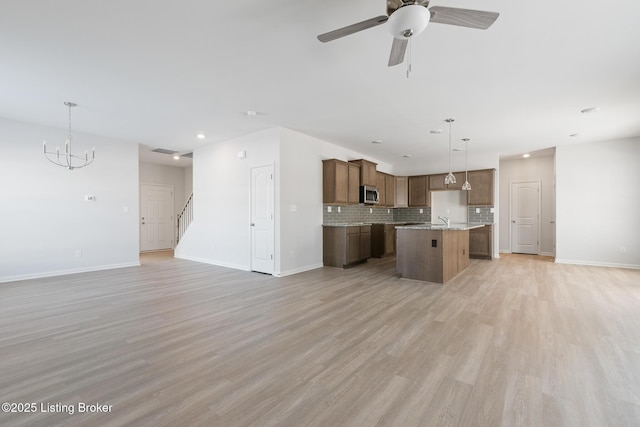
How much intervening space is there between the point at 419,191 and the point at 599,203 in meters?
4.01

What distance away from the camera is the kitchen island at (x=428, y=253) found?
476cm

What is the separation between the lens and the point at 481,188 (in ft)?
25.1

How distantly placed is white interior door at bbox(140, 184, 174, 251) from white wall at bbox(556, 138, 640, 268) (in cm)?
1136

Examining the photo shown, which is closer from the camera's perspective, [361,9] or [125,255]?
[361,9]

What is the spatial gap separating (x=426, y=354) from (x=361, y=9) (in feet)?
9.46

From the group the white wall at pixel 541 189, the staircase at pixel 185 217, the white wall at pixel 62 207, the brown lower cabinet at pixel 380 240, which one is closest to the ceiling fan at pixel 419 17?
the brown lower cabinet at pixel 380 240

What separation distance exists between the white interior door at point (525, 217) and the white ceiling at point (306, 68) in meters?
3.23

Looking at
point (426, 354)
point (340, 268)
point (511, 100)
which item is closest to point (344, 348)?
point (426, 354)

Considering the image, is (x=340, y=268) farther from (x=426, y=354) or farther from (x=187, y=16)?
(x=187, y=16)

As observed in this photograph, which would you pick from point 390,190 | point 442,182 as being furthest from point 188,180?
point 442,182

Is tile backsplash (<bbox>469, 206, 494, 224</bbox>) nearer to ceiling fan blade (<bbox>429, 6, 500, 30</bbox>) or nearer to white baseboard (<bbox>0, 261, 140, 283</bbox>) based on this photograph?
ceiling fan blade (<bbox>429, 6, 500, 30</bbox>)

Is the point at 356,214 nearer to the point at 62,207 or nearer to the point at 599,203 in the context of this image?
the point at 599,203

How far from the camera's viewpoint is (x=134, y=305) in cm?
368

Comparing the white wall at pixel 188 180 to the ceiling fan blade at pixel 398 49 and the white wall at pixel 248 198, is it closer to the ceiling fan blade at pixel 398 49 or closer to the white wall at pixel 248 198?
the white wall at pixel 248 198
